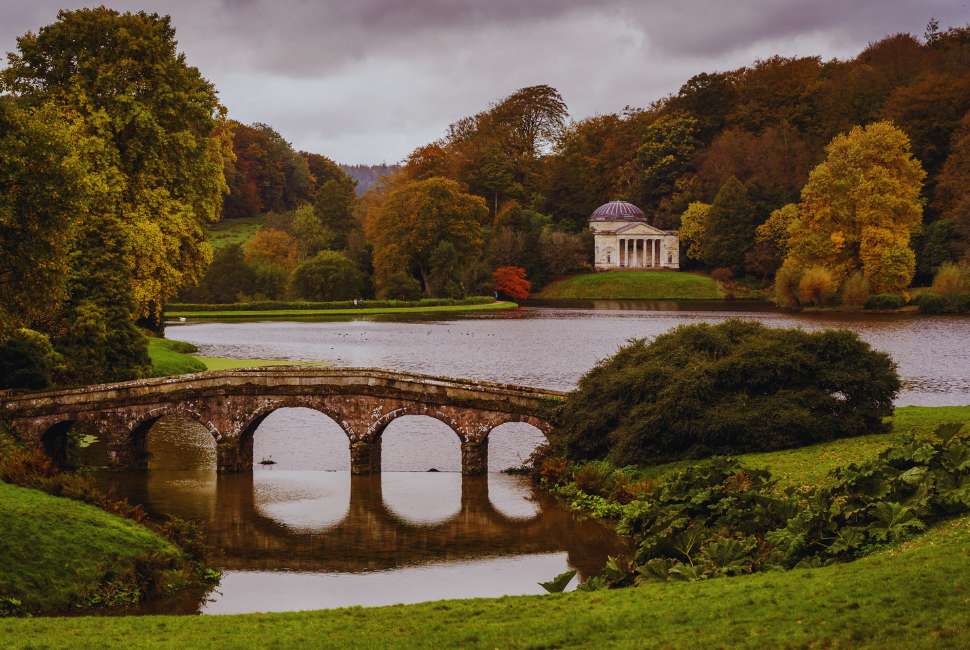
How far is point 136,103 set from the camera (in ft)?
124

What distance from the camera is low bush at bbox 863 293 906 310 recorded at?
8275 cm

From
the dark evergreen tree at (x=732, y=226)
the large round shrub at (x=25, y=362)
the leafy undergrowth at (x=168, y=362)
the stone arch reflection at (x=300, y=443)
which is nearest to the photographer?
the large round shrub at (x=25, y=362)

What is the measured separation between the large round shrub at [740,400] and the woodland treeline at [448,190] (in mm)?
15541

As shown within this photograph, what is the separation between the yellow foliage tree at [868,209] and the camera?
84812mm

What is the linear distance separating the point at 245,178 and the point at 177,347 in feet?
386

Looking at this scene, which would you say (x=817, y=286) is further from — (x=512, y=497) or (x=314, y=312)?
(x=512, y=497)

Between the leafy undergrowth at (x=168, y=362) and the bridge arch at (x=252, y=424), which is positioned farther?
the leafy undergrowth at (x=168, y=362)

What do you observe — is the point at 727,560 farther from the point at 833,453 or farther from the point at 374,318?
the point at 374,318

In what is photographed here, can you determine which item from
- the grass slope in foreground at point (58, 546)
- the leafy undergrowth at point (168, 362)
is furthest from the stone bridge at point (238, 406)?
the grass slope in foreground at point (58, 546)

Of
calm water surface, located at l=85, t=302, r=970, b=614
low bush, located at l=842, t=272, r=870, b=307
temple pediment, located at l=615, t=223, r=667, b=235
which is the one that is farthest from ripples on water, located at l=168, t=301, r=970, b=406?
temple pediment, located at l=615, t=223, r=667, b=235

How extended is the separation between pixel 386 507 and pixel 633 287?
9788cm

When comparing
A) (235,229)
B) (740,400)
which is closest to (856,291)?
(740,400)

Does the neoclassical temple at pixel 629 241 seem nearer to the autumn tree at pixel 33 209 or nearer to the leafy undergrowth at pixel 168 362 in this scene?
the leafy undergrowth at pixel 168 362

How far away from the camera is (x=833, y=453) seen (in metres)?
20.3
